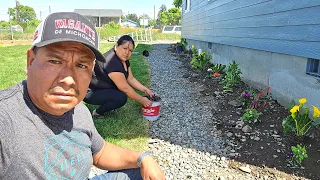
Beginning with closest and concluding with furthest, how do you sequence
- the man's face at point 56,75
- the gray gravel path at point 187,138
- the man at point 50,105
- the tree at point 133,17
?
the man at point 50,105 < the man's face at point 56,75 < the gray gravel path at point 187,138 < the tree at point 133,17

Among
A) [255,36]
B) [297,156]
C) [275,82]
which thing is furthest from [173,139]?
[255,36]

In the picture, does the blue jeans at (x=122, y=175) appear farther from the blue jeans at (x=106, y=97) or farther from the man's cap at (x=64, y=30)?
the blue jeans at (x=106, y=97)

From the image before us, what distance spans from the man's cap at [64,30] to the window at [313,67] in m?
3.28

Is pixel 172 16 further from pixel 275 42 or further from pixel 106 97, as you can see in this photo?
pixel 106 97

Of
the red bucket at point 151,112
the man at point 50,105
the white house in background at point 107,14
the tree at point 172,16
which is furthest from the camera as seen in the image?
the tree at point 172,16

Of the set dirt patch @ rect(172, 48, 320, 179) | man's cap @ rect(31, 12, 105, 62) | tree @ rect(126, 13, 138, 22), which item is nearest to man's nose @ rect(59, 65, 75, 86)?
man's cap @ rect(31, 12, 105, 62)

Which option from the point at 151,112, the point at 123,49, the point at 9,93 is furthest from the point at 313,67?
the point at 9,93

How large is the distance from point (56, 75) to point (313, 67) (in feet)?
11.6

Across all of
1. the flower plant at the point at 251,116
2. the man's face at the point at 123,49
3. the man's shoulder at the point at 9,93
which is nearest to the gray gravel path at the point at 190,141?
the flower plant at the point at 251,116

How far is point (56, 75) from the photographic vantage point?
4.00ft

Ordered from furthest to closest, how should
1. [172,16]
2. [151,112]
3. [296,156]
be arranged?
[172,16] < [151,112] < [296,156]

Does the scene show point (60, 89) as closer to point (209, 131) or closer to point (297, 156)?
point (297, 156)

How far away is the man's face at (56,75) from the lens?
1.20 m

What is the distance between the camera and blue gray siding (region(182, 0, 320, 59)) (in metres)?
3.67
